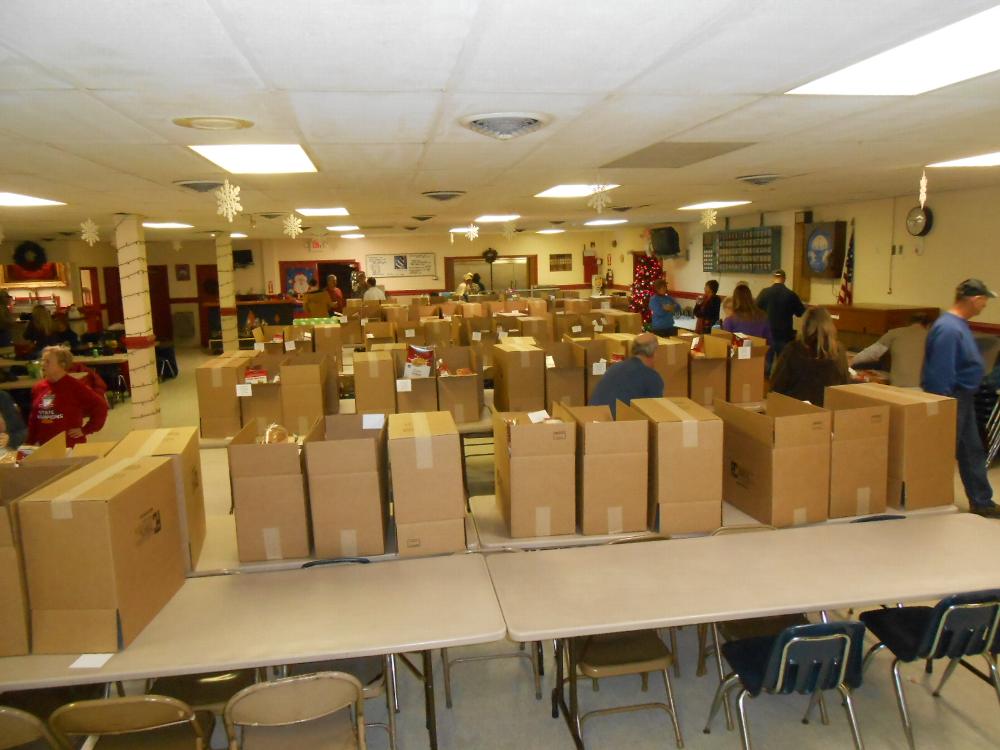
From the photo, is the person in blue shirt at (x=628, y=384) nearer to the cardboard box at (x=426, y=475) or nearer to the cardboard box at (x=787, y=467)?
the cardboard box at (x=787, y=467)

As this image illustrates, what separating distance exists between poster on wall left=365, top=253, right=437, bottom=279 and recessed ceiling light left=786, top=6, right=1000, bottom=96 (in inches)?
566

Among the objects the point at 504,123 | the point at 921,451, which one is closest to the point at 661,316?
the point at 921,451

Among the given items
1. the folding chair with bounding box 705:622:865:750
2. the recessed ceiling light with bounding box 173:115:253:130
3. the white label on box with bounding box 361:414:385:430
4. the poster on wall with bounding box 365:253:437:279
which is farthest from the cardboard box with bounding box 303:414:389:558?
the poster on wall with bounding box 365:253:437:279

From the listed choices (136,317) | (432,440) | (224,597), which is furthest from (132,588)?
(136,317)

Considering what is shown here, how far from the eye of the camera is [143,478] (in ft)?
8.05

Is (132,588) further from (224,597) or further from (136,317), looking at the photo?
(136,317)

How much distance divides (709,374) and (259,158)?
366 cm

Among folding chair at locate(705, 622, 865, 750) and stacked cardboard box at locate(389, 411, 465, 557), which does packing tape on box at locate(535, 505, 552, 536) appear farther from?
folding chair at locate(705, 622, 865, 750)

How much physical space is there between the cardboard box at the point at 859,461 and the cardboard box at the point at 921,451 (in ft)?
0.24

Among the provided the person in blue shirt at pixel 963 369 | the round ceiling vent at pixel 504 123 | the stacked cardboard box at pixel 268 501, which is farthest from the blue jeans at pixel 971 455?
the stacked cardboard box at pixel 268 501

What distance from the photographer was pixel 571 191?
242 inches

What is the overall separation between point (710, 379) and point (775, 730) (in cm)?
310

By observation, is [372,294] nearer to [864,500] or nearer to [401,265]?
[401,265]

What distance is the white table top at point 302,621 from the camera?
2119 millimetres
